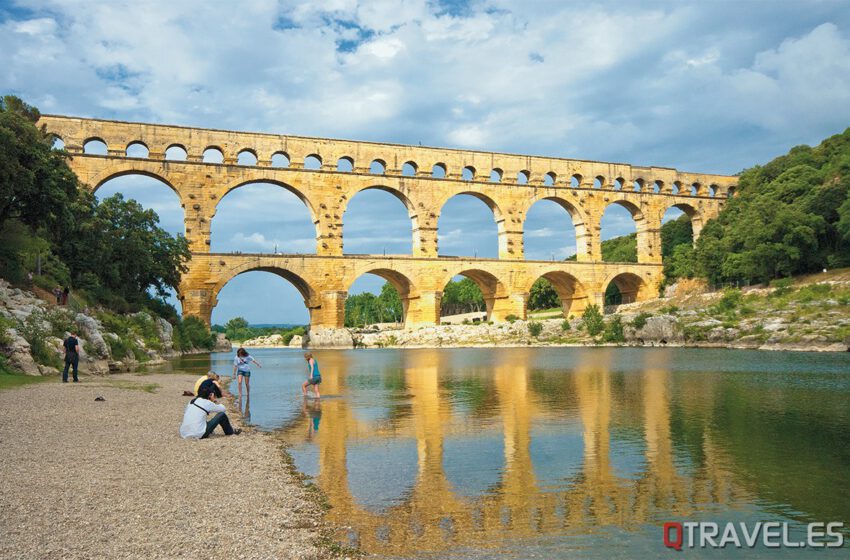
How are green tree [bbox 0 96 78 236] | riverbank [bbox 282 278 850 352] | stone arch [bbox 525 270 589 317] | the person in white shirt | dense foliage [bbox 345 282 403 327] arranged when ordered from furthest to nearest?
dense foliage [bbox 345 282 403 327] → stone arch [bbox 525 270 589 317] → riverbank [bbox 282 278 850 352] → green tree [bbox 0 96 78 236] → the person in white shirt

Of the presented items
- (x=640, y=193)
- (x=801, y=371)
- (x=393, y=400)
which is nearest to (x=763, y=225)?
(x=640, y=193)

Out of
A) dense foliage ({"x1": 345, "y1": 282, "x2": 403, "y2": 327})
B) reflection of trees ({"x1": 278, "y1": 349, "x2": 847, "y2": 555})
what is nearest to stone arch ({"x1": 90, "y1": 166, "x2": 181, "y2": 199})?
reflection of trees ({"x1": 278, "y1": 349, "x2": 847, "y2": 555})

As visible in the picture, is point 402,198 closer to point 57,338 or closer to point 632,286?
point 632,286

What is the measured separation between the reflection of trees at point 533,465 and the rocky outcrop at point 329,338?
2747cm

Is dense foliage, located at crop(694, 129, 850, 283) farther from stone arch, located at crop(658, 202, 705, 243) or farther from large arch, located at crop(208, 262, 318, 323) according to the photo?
large arch, located at crop(208, 262, 318, 323)

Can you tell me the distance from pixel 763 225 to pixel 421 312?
22015mm

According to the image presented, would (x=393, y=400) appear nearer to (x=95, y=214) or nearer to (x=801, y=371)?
(x=801, y=371)

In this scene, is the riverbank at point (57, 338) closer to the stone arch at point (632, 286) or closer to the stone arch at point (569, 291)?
the stone arch at point (569, 291)

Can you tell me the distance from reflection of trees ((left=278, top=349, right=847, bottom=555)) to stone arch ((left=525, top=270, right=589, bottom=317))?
111 ft

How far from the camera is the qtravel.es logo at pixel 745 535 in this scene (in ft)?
15.6

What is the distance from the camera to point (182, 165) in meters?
39.4

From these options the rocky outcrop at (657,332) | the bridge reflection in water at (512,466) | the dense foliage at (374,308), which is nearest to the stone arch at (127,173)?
the rocky outcrop at (657,332)

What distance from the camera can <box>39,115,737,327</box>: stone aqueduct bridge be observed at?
38.9 metres

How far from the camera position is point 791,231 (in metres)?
38.1
